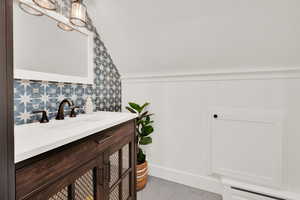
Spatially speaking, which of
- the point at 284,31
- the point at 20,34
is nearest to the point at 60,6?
the point at 20,34

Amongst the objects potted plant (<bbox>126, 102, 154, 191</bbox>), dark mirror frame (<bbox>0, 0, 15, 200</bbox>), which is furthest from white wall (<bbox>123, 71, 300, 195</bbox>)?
dark mirror frame (<bbox>0, 0, 15, 200</bbox>)

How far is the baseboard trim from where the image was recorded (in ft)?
5.78

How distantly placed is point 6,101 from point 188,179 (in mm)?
2019

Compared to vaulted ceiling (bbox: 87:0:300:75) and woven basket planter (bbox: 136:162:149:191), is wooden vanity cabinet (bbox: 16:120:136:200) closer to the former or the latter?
woven basket planter (bbox: 136:162:149:191)

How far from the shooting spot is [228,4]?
1.27 m

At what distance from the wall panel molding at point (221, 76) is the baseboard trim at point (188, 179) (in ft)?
3.95

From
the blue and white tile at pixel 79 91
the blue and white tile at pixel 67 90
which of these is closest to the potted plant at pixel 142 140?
the blue and white tile at pixel 79 91

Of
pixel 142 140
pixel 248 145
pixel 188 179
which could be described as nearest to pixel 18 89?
pixel 142 140

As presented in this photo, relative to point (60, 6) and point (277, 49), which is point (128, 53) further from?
point (277, 49)

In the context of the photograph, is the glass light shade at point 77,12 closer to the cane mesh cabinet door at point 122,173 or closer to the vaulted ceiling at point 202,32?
the vaulted ceiling at point 202,32

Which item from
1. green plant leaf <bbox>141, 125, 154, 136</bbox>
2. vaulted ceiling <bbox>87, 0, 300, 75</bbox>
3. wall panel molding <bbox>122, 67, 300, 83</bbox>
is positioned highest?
vaulted ceiling <bbox>87, 0, 300, 75</bbox>

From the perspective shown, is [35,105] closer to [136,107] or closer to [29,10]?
[29,10]

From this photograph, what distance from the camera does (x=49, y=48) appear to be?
127cm

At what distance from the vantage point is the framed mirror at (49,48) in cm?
107
